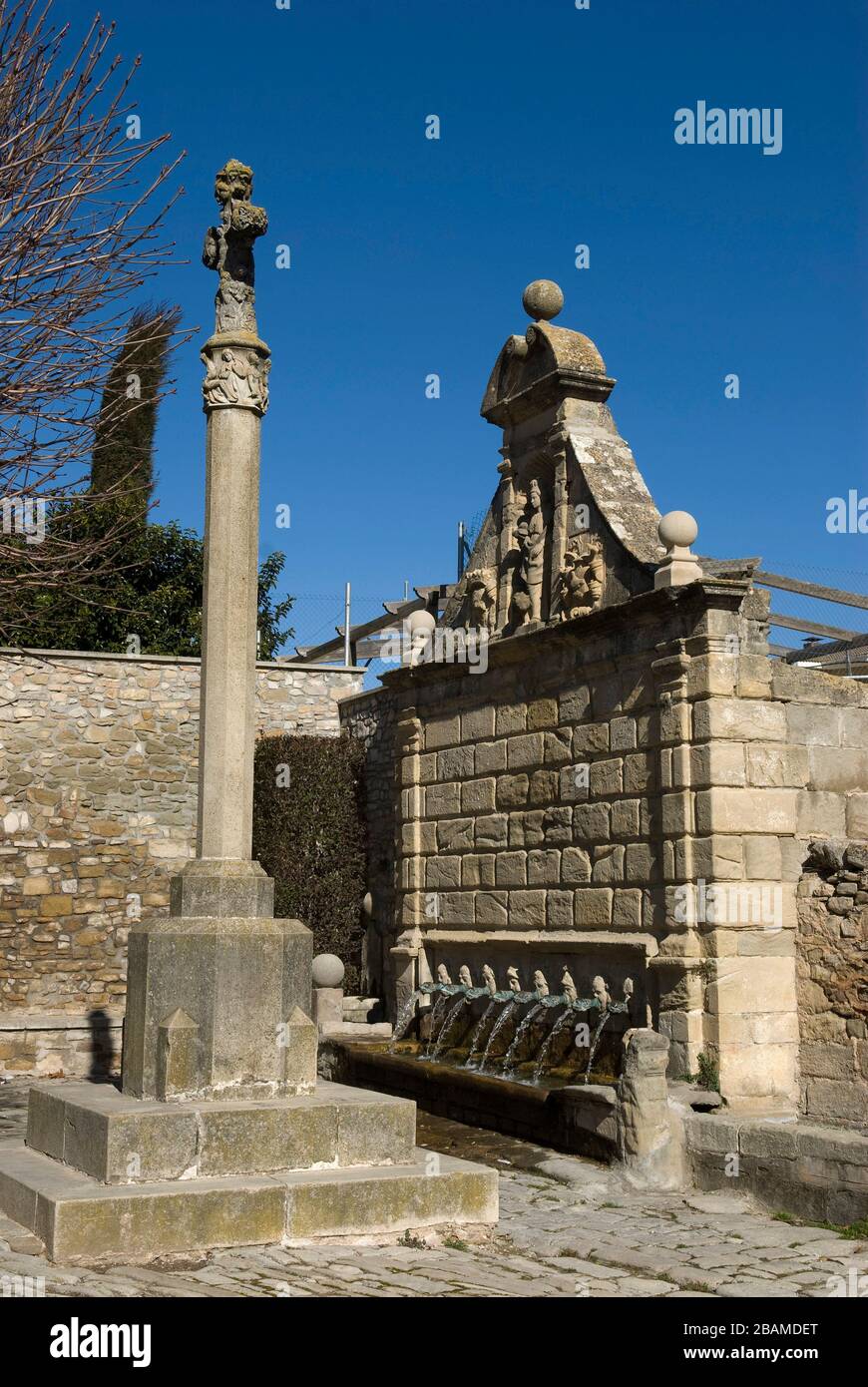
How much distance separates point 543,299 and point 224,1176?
28.8 feet

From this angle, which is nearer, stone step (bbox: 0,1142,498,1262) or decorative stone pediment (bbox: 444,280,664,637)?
stone step (bbox: 0,1142,498,1262)

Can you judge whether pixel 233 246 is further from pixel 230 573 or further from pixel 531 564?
pixel 531 564

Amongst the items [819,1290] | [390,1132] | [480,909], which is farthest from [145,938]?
[480,909]

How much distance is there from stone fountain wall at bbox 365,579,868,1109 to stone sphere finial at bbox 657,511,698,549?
0.40m

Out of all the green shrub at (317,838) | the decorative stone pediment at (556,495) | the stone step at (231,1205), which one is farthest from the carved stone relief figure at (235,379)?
the green shrub at (317,838)

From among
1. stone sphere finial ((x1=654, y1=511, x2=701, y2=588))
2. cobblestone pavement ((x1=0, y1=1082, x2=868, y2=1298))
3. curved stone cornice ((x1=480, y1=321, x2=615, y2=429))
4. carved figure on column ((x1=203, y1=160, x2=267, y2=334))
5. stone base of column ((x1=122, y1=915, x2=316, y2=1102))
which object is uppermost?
curved stone cornice ((x1=480, y1=321, x2=615, y2=429))

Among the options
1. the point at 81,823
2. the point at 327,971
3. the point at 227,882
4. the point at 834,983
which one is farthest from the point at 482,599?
the point at 227,882

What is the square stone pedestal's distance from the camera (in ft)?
17.4

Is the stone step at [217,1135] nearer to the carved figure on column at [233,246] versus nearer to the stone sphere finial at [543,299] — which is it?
the carved figure on column at [233,246]

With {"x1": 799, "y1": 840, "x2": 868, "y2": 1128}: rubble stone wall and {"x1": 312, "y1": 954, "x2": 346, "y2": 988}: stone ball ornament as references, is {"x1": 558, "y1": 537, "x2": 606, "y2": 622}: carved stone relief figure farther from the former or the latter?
{"x1": 312, "y1": 954, "x2": 346, "y2": 988}: stone ball ornament

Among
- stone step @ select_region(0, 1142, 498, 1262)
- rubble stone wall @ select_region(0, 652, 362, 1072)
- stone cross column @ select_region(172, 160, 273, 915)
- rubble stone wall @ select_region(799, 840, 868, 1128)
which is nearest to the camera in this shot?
stone step @ select_region(0, 1142, 498, 1262)

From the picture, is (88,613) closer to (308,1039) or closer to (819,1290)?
(308,1039)

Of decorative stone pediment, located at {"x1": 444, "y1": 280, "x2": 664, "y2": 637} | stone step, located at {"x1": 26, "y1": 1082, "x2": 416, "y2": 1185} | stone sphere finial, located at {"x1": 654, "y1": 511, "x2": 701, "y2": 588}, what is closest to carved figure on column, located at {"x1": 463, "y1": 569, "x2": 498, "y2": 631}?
decorative stone pediment, located at {"x1": 444, "y1": 280, "x2": 664, "y2": 637}

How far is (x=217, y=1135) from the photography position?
227 inches
